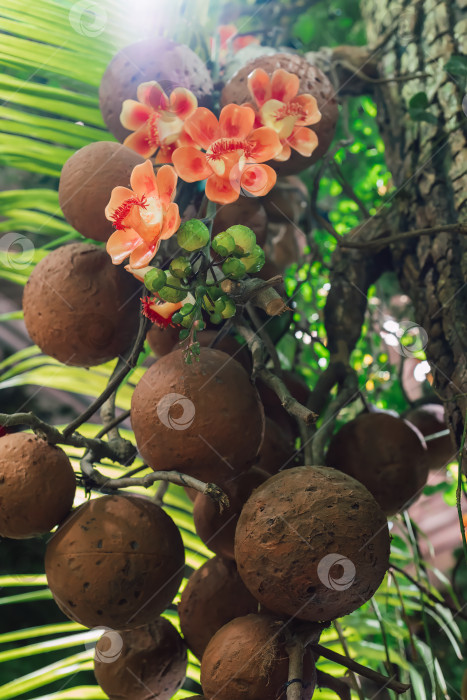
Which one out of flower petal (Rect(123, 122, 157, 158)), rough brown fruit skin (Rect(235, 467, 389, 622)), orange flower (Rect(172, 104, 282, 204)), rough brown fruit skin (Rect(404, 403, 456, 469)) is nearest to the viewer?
rough brown fruit skin (Rect(235, 467, 389, 622))

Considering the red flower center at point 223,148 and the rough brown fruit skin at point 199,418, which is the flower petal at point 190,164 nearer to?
the red flower center at point 223,148

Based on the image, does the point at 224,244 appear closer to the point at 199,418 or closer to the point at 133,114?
the point at 199,418

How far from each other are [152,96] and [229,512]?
42cm

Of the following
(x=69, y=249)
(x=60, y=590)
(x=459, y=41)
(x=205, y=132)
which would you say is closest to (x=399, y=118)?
(x=459, y=41)

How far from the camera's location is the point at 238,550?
458mm

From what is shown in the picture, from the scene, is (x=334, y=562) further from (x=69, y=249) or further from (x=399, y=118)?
(x=399, y=118)

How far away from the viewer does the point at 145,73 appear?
2.13ft

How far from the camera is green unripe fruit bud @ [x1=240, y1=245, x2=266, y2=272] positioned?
0.49m

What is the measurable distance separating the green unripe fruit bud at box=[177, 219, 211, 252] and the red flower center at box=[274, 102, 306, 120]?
20cm

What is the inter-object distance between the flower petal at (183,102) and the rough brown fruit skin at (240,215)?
10 cm

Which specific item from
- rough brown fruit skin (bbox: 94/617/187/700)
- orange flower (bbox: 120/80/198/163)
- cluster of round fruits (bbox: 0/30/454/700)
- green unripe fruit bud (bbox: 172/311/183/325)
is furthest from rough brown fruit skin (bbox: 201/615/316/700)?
orange flower (bbox: 120/80/198/163)

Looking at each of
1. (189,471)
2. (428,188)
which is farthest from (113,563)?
(428,188)

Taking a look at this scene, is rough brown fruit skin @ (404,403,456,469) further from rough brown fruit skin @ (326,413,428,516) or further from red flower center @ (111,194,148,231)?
red flower center @ (111,194,148,231)

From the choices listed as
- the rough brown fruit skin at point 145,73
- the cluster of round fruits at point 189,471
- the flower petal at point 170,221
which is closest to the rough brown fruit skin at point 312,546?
the cluster of round fruits at point 189,471
